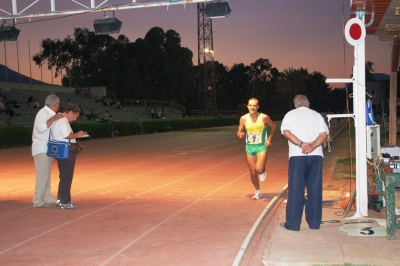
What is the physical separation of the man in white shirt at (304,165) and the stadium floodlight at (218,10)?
11.8m

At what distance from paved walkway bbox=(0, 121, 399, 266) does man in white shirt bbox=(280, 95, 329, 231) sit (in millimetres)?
259

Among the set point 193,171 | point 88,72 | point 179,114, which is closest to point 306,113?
point 193,171

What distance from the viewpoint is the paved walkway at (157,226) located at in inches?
262

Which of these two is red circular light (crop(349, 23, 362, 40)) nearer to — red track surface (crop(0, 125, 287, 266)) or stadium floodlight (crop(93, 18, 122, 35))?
red track surface (crop(0, 125, 287, 266))

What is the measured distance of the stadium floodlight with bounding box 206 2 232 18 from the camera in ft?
63.0

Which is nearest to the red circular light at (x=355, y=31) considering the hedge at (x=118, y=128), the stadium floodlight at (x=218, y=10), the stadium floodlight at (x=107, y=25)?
the stadium floodlight at (x=218, y=10)

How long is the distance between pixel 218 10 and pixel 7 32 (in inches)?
350

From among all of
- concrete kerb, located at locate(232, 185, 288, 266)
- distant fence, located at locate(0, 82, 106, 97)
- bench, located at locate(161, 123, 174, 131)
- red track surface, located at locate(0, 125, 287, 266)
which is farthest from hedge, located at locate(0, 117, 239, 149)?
concrete kerb, located at locate(232, 185, 288, 266)

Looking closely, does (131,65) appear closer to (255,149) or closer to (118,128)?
(118,128)

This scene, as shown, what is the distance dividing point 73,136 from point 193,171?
6.97 meters

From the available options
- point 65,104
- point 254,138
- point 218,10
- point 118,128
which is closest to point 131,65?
point 65,104

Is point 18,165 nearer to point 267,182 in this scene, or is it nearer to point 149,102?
point 267,182

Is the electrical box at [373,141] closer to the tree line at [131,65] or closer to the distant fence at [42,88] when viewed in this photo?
the distant fence at [42,88]

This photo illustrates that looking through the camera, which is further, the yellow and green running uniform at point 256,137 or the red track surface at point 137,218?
the yellow and green running uniform at point 256,137
